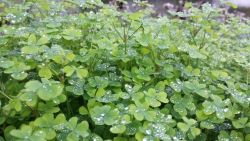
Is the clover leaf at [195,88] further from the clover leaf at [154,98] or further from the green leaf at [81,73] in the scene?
the green leaf at [81,73]

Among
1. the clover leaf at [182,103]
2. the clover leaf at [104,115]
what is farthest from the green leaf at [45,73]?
the clover leaf at [182,103]

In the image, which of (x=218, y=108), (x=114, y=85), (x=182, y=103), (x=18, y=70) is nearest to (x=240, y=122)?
(x=218, y=108)

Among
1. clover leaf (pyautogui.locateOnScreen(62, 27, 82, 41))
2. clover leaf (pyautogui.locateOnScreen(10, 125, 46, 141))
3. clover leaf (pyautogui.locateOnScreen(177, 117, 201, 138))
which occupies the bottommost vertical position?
clover leaf (pyautogui.locateOnScreen(177, 117, 201, 138))

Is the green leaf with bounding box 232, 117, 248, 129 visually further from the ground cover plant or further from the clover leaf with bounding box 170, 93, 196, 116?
the clover leaf with bounding box 170, 93, 196, 116

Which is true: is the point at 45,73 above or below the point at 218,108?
above

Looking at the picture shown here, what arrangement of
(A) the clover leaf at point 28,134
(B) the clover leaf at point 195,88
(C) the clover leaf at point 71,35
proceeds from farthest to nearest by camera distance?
(C) the clover leaf at point 71,35, (B) the clover leaf at point 195,88, (A) the clover leaf at point 28,134

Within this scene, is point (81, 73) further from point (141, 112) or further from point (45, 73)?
point (141, 112)

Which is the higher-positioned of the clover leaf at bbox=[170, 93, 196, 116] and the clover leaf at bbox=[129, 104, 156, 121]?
the clover leaf at bbox=[129, 104, 156, 121]

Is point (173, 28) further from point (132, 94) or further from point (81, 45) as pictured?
point (132, 94)

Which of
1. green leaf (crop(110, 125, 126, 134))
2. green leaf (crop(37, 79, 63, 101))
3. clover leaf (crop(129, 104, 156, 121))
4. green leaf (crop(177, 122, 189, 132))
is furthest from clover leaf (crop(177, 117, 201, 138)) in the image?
green leaf (crop(37, 79, 63, 101))
